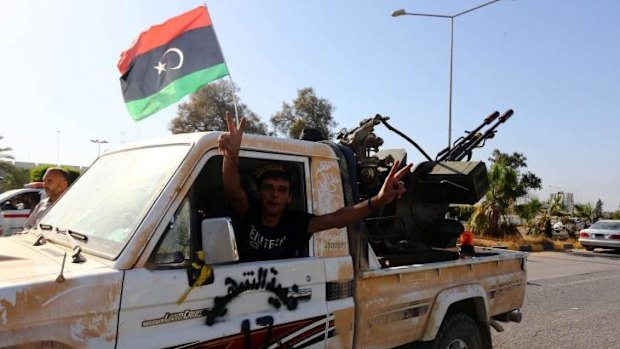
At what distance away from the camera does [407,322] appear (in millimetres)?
3361

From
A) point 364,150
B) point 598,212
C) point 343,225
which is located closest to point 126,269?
point 343,225

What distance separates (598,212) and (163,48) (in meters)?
36.0

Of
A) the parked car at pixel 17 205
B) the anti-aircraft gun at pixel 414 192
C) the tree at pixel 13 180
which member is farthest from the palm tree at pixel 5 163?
the anti-aircraft gun at pixel 414 192

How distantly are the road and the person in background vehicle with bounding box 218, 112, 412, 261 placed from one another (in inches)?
145

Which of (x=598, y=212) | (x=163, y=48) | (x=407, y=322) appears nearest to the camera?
(x=407, y=322)

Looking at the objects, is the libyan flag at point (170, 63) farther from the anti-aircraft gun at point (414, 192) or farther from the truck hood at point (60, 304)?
the truck hood at point (60, 304)

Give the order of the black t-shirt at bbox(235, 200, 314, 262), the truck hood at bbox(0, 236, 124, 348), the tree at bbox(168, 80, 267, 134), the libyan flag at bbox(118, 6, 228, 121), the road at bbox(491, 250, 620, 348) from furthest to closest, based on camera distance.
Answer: the tree at bbox(168, 80, 267, 134), the road at bbox(491, 250, 620, 348), the libyan flag at bbox(118, 6, 228, 121), the black t-shirt at bbox(235, 200, 314, 262), the truck hood at bbox(0, 236, 124, 348)

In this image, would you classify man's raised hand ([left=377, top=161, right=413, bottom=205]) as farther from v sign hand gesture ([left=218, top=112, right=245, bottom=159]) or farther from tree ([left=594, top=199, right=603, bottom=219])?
tree ([left=594, top=199, right=603, bottom=219])

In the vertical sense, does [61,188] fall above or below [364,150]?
below

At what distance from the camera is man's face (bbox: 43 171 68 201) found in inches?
194

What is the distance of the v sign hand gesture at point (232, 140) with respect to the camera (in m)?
2.58

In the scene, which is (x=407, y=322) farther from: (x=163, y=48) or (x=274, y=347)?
(x=163, y=48)

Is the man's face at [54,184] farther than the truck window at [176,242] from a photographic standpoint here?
Yes

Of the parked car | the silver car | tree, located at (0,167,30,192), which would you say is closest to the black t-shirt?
the parked car
